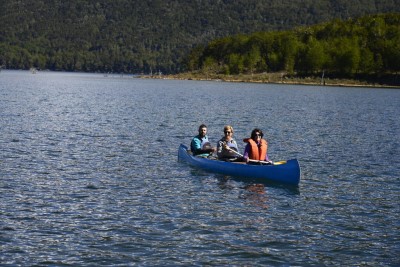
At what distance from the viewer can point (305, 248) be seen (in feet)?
59.7

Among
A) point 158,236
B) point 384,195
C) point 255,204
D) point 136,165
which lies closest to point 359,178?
point 384,195

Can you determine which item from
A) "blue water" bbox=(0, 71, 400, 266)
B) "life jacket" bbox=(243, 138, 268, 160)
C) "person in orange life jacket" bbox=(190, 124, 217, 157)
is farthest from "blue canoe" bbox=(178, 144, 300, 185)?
"person in orange life jacket" bbox=(190, 124, 217, 157)

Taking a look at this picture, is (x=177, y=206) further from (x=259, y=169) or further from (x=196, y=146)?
(x=196, y=146)

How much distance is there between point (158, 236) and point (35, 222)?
410 centimetres

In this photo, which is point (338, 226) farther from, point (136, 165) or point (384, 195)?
point (136, 165)

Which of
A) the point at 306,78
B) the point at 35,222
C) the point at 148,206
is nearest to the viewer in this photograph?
the point at 35,222

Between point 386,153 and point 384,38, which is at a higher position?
point 384,38

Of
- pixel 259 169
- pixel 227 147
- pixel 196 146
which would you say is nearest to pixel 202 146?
pixel 196 146

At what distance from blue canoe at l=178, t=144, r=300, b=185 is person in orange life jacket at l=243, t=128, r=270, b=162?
597mm

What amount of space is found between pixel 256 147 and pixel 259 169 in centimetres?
119

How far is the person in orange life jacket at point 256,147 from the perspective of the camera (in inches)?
1104

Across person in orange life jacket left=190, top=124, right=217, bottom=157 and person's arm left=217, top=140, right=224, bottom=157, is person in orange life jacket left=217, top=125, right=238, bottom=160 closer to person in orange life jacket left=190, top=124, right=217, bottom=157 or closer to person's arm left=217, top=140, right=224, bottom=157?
person's arm left=217, top=140, right=224, bottom=157

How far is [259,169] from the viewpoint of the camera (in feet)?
90.0

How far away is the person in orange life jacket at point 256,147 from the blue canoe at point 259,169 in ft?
1.96
